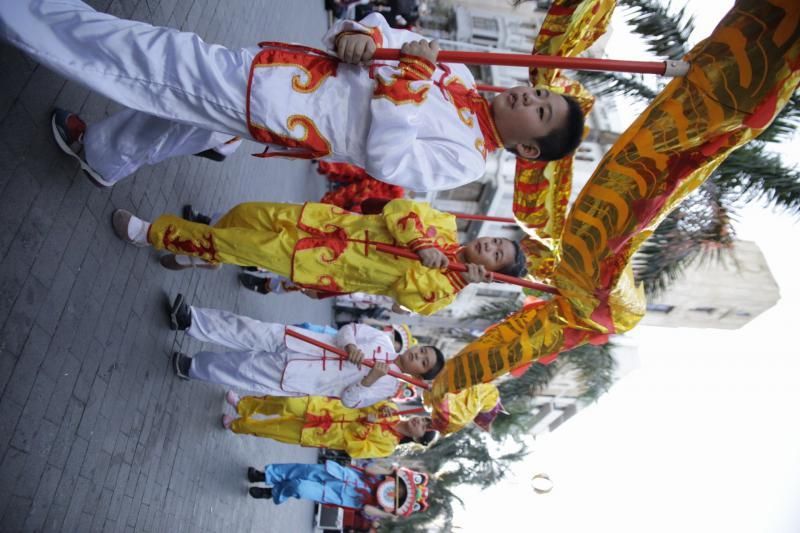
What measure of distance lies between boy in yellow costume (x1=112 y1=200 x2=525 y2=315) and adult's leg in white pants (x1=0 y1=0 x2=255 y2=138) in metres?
1.12

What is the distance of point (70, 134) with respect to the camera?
301 cm

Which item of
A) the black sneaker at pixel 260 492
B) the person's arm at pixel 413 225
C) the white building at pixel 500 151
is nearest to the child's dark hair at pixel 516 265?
the person's arm at pixel 413 225

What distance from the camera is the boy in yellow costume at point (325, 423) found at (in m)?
5.57

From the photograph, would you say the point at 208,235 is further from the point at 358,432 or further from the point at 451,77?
the point at 358,432

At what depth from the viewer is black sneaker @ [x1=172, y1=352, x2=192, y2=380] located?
171 inches

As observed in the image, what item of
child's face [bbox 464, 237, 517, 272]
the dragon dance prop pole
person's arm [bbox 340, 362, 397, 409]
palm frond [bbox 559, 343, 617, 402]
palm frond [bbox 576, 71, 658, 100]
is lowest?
palm frond [bbox 559, 343, 617, 402]

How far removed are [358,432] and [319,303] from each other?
21.9 ft

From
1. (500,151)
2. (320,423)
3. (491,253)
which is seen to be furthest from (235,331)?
(500,151)

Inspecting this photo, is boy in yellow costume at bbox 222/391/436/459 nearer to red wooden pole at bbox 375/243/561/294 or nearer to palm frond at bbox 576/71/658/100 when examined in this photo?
red wooden pole at bbox 375/243/561/294

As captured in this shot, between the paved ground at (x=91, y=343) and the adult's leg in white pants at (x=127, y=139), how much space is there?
18 centimetres

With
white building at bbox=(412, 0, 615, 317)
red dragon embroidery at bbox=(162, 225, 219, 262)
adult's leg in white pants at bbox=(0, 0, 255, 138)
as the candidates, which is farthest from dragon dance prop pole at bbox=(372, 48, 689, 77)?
white building at bbox=(412, 0, 615, 317)

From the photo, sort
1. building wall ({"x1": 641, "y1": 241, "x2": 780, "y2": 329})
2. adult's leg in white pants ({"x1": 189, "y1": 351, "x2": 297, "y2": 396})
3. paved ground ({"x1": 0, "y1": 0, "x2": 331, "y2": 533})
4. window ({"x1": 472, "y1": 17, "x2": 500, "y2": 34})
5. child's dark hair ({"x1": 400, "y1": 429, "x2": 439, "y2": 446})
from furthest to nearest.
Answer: window ({"x1": 472, "y1": 17, "x2": 500, "y2": 34}) → building wall ({"x1": 641, "y1": 241, "x2": 780, "y2": 329}) → child's dark hair ({"x1": 400, "y1": 429, "x2": 439, "y2": 446}) → adult's leg in white pants ({"x1": 189, "y1": 351, "x2": 297, "y2": 396}) → paved ground ({"x1": 0, "y1": 0, "x2": 331, "y2": 533})

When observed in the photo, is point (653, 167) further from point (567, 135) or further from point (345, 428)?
point (345, 428)

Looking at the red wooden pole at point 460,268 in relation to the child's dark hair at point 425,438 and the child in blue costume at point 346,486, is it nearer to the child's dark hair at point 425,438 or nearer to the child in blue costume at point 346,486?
the child's dark hair at point 425,438
